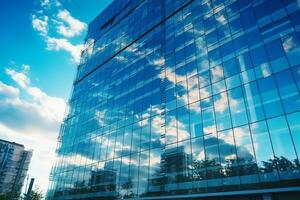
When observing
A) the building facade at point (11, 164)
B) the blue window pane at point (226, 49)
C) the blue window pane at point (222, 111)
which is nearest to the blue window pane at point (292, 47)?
the blue window pane at point (226, 49)

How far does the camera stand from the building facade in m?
124

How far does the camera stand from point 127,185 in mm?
28203

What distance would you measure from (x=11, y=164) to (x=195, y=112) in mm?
136084

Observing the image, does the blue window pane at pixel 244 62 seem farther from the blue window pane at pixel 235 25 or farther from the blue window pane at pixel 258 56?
the blue window pane at pixel 235 25

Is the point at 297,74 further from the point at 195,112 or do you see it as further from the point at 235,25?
the point at 195,112

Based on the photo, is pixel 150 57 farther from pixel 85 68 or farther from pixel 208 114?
pixel 85 68

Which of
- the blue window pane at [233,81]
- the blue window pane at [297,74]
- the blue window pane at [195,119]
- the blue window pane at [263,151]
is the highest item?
the blue window pane at [233,81]

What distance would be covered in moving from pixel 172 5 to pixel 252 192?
1145 inches

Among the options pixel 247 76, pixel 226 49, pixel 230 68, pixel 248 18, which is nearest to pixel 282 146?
pixel 247 76

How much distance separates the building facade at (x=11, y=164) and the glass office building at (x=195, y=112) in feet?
337

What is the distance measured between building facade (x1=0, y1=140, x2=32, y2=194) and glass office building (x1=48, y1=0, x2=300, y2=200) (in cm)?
10282

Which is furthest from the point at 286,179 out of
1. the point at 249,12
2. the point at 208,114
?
the point at 249,12

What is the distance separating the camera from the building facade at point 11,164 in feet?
408

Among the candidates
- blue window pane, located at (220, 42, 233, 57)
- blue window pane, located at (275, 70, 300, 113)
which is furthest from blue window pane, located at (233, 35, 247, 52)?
blue window pane, located at (275, 70, 300, 113)
